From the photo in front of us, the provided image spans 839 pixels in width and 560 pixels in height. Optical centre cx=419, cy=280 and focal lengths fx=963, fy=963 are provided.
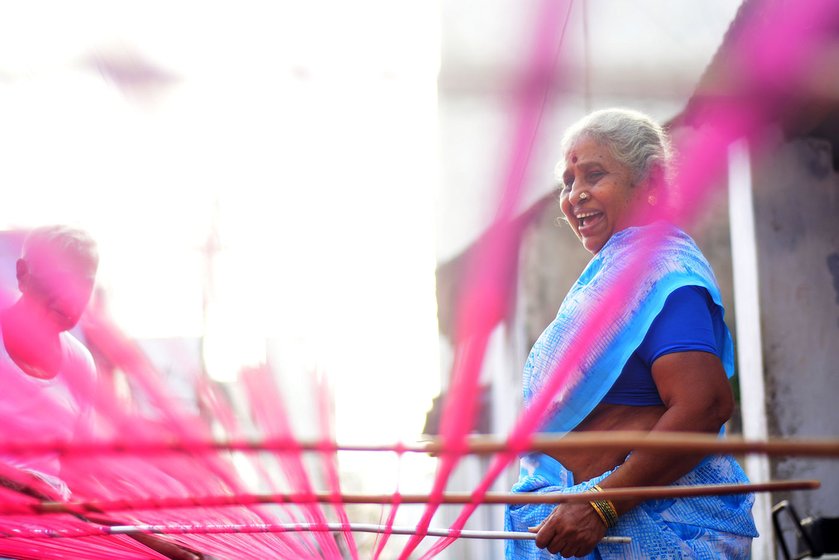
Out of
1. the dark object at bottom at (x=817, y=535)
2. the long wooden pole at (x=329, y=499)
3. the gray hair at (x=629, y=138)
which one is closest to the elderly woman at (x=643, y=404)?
the gray hair at (x=629, y=138)

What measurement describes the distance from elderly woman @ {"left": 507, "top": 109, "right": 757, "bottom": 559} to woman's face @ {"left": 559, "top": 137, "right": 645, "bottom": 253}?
1.6 inches

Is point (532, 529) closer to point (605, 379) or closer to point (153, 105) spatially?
point (605, 379)

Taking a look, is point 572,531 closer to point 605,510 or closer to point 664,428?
point 605,510

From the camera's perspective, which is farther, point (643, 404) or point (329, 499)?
point (643, 404)

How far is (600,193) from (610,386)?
0.41 meters

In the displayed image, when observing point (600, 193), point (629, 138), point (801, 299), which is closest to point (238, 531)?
point (600, 193)

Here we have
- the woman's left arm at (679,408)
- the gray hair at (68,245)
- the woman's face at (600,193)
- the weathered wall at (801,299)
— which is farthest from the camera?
the weathered wall at (801,299)

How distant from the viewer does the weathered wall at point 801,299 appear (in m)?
3.36

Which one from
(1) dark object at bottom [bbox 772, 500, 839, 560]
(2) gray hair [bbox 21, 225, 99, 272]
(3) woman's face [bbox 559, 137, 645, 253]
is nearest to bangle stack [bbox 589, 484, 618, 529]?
(3) woman's face [bbox 559, 137, 645, 253]

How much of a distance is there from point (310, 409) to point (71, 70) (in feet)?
2.00

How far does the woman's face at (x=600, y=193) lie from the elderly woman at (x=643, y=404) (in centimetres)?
4

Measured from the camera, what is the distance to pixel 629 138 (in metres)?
1.87

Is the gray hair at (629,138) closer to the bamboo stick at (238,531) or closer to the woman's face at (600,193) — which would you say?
the woman's face at (600,193)

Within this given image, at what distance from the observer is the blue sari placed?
64.5 inches
